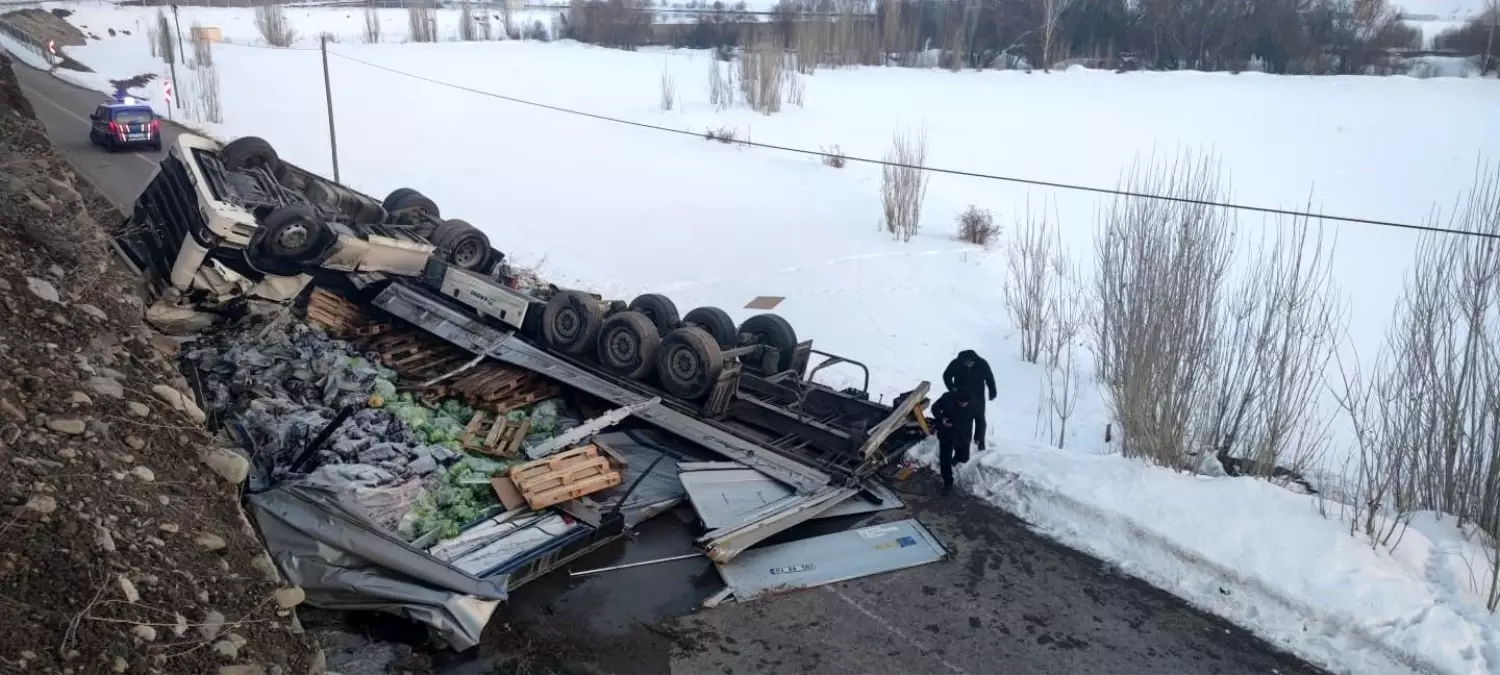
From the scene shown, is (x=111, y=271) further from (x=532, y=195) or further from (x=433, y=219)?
(x=532, y=195)

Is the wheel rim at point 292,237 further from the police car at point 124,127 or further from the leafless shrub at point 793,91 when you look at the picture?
the leafless shrub at point 793,91

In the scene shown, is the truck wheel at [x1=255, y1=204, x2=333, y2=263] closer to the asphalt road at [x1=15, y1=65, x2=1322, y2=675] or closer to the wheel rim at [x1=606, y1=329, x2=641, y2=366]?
the wheel rim at [x1=606, y1=329, x2=641, y2=366]

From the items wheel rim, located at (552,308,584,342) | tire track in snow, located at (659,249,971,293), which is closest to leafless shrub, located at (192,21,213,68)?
tire track in snow, located at (659,249,971,293)

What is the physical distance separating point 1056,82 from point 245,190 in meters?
38.3

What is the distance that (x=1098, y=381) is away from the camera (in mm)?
12852

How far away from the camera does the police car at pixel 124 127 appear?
78.8ft

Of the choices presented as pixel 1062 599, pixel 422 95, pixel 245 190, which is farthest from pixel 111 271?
pixel 422 95

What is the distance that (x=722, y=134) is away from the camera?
30344 millimetres

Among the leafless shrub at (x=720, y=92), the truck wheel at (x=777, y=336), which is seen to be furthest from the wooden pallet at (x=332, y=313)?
the leafless shrub at (x=720, y=92)

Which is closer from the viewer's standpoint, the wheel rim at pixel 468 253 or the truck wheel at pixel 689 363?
the truck wheel at pixel 689 363

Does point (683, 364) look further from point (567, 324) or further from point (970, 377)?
point (970, 377)

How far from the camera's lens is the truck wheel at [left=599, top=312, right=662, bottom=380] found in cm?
988

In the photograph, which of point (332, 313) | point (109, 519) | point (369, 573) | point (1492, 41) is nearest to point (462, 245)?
point (332, 313)

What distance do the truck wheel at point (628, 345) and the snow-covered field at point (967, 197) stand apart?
3.34 m
